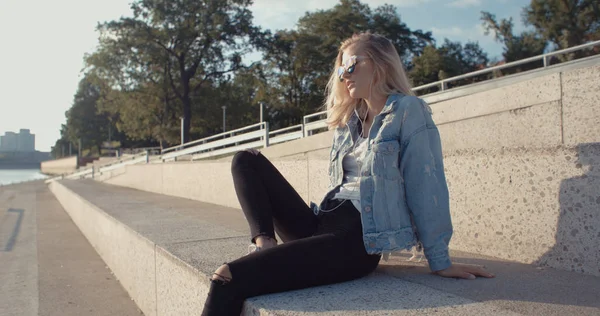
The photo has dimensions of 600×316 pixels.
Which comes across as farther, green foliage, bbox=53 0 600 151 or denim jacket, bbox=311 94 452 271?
green foliage, bbox=53 0 600 151

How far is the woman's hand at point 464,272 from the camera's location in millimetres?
2316

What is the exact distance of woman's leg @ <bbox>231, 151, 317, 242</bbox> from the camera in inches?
101

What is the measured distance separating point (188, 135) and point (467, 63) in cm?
2295

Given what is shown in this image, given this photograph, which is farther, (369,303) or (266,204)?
(266,204)

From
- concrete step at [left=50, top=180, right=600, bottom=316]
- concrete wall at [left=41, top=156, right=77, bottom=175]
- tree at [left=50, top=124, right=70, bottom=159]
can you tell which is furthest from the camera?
tree at [left=50, top=124, right=70, bottom=159]

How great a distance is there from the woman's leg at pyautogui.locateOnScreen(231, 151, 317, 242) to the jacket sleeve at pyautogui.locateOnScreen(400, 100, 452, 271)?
0.57 metres

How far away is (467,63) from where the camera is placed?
4094cm

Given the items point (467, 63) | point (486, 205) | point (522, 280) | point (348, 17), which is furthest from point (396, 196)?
point (467, 63)

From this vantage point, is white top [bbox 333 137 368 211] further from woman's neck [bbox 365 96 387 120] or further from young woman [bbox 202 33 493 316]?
woman's neck [bbox 365 96 387 120]

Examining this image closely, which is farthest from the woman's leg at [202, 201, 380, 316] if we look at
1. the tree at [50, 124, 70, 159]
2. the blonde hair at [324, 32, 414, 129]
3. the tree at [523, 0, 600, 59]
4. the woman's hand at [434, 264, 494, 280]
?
the tree at [50, 124, 70, 159]

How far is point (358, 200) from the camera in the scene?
2.42 metres

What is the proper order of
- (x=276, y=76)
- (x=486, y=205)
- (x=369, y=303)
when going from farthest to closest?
(x=276, y=76)
(x=486, y=205)
(x=369, y=303)

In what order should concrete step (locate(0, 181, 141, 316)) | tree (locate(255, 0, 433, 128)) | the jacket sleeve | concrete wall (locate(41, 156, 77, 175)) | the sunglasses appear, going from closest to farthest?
the jacket sleeve < the sunglasses < concrete step (locate(0, 181, 141, 316)) < tree (locate(255, 0, 433, 128)) < concrete wall (locate(41, 156, 77, 175))

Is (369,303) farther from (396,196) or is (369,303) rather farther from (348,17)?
(348,17)
